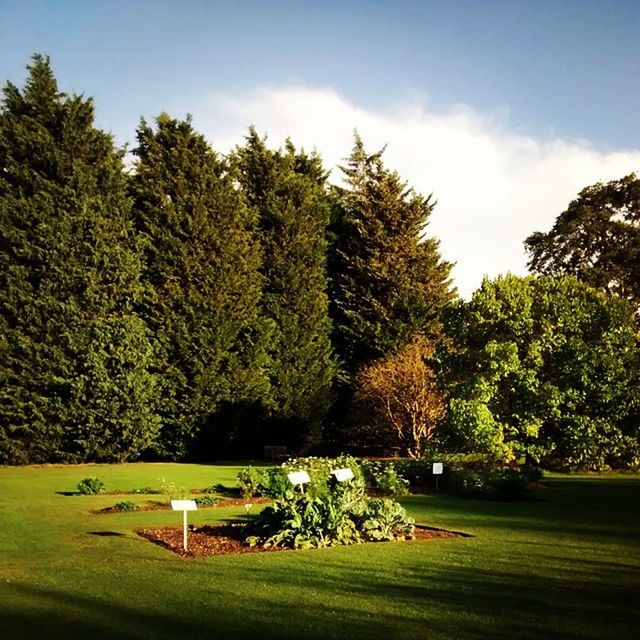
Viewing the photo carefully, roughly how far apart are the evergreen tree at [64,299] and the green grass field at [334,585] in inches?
897

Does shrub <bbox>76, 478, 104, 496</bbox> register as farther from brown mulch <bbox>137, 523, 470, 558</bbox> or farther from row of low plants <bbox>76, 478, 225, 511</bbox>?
brown mulch <bbox>137, 523, 470, 558</bbox>

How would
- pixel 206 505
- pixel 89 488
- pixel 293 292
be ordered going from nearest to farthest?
pixel 206 505, pixel 89 488, pixel 293 292

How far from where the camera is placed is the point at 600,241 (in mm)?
54625

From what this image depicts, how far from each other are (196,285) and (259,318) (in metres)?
4.35

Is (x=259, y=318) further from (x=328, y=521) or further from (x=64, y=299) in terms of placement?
(x=328, y=521)

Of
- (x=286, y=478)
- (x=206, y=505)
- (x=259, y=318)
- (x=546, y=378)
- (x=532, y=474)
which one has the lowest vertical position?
(x=206, y=505)

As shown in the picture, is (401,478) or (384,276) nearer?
(401,478)

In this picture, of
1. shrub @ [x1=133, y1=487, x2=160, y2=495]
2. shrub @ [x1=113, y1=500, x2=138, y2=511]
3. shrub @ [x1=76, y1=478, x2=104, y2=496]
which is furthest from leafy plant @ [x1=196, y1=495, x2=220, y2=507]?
shrub @ [x1=76, y1=478, x2=104, y2=496]

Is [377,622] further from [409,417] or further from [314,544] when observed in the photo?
[409,417]

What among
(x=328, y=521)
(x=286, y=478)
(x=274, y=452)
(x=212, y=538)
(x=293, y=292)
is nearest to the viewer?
(x=328, y=521)

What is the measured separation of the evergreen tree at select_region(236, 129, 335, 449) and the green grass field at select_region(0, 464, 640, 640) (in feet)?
98.3

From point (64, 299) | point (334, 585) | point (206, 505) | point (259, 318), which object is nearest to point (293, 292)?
point (259, 318)

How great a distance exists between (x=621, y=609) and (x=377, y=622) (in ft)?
10.2

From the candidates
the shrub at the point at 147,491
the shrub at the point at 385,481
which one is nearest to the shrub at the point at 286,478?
the shrub at the point at 385,481
